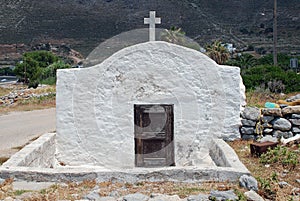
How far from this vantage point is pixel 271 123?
339 inches

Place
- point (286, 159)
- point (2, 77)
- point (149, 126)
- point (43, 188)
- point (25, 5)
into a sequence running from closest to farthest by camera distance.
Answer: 1. point (43, 188)
2. point (286, 159)
3. point (149, 126)
4. point (2, 77)
5. point (25, 5)

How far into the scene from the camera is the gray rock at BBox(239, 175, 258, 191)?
5.27 meters

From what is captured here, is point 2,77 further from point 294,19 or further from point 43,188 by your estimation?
point 43,188

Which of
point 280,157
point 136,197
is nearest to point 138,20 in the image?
point 280,157

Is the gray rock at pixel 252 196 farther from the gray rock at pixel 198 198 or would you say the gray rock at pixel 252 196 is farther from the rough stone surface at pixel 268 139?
the rough stone surface at pixel 268 139

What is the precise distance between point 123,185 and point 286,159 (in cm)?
279

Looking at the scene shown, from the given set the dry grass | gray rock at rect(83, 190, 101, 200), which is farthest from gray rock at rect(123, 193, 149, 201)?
the dry grass

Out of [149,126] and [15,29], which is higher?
[15,29]

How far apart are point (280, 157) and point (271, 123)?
1822 mm

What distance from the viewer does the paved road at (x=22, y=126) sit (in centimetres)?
1293

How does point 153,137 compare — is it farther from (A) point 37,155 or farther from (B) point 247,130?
(A) point 37,155

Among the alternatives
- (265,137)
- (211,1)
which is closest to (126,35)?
(265,137)

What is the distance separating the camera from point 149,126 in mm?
8578

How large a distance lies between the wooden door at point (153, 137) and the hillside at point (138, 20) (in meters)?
33.6
